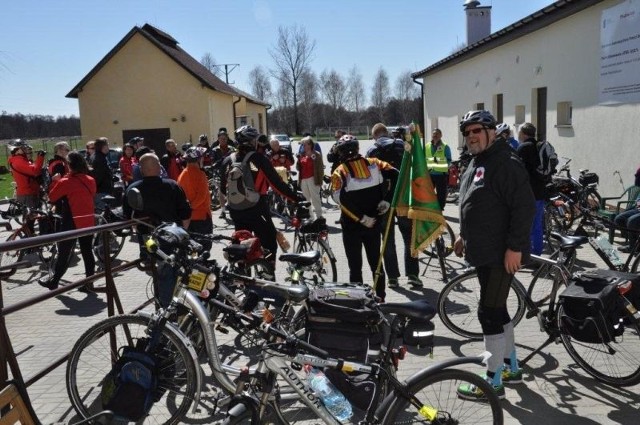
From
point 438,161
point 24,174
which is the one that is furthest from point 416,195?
point 24,174

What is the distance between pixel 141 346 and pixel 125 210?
2.33 metres

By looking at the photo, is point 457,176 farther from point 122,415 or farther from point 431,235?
point 122,415

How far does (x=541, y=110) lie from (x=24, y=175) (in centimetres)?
1313

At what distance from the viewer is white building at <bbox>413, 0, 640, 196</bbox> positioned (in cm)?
1116

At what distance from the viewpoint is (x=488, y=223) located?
12.5 ft

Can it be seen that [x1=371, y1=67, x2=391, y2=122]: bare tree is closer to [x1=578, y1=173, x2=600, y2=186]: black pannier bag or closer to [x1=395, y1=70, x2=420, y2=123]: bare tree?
[x1=395, y1=70, x2=420, y2=123]: bare tree

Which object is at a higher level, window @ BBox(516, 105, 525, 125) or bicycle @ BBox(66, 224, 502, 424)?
window @ BBox(516, 105, 525, 125)

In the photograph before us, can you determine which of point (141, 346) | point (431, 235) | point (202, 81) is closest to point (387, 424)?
point (141, 346)

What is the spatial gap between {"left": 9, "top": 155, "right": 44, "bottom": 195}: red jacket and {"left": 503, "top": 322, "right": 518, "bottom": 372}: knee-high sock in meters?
10.9

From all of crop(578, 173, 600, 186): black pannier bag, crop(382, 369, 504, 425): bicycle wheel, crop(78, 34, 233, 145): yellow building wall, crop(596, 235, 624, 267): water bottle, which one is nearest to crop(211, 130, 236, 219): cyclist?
crop(596, 235, 624, 267): water bottle

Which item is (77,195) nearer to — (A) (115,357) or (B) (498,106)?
(A) (115,357)

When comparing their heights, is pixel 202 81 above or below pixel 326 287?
above

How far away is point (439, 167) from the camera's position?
11086 millimetres

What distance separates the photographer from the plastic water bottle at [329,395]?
3.08 m
